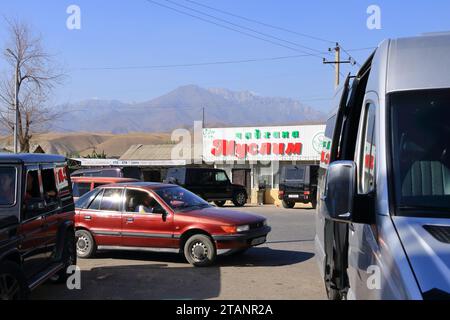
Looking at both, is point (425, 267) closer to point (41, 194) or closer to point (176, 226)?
point (41, 194)

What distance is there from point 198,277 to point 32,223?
Answer: 3141 mm

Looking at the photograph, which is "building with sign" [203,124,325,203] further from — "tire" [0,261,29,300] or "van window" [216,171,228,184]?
"tire" [0,261,29,300]

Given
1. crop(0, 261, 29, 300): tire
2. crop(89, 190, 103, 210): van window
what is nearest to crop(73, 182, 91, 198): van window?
crop(89, 190, 103, 210): van window

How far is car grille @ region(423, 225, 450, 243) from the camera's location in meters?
2.72

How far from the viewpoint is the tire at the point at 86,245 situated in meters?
10.4

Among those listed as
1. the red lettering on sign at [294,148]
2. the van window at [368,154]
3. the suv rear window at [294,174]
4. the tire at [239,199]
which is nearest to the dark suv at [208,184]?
the tire at [239,199]

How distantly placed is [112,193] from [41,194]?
3.63 meters

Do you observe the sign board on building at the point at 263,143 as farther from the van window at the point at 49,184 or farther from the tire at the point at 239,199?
the van window at the point at 49,184

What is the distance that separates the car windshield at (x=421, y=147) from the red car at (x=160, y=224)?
6341 mm

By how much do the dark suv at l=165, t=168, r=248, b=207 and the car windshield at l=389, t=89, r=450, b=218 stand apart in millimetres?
22462

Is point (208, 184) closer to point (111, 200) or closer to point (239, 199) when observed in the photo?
point (239, 199)

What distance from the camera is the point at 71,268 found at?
8.12 meters

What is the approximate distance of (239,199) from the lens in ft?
90.4
